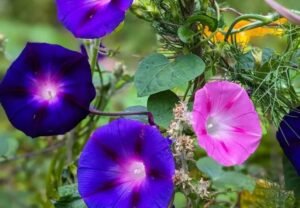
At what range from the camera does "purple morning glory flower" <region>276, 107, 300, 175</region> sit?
2.17ft

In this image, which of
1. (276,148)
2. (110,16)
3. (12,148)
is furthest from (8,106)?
(276,148)

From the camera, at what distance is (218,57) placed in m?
0.69

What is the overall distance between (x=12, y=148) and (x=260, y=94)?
462mm

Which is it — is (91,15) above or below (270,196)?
above

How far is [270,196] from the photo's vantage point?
782mm

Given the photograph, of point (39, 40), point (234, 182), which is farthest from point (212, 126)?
point (39, 40)

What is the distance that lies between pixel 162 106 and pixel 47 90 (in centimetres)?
11

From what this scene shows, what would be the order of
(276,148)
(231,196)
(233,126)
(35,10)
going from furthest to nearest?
1. (35,10)
2. (276,148)
3. (231,196)
4. (233,126)

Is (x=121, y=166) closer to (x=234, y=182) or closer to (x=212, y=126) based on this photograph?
(x=212, y=126)

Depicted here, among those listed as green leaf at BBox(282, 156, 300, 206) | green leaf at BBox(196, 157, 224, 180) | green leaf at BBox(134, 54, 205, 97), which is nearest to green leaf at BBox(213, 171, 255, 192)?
green leaf at BBox(196, 157, 224, 180)

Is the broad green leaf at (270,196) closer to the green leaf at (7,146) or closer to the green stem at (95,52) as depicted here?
the green stem at (95,52)

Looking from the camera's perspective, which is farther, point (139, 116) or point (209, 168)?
point (209, 168)

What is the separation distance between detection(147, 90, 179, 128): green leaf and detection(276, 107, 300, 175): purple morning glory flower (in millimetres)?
99

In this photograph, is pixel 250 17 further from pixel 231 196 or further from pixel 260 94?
pixel 231 196
